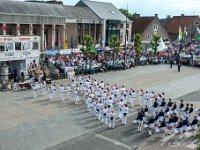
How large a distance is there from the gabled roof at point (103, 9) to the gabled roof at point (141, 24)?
26.8 feet

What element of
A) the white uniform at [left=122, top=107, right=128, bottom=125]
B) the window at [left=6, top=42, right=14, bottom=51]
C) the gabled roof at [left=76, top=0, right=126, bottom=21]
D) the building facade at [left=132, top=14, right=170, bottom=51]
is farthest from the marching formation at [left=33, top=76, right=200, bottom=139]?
the building facade at [left=132, top=14, right=170, bottom=51]

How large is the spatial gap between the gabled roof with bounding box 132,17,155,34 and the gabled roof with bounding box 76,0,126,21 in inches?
321

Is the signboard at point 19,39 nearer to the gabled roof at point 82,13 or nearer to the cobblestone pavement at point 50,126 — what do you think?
the cobblestone pavement at point 50,126

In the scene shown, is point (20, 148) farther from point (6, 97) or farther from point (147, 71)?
point (147, 71)

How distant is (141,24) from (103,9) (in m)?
12.8

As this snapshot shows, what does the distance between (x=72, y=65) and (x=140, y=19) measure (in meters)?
34.5

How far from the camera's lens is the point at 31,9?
140 ft

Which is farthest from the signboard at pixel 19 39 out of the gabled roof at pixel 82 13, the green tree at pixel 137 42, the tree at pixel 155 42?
the tree at pixel 155 42

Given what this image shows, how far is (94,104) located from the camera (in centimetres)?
2403

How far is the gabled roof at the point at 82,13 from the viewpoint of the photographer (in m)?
50.8

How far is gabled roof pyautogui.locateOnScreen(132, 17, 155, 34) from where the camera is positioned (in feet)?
222

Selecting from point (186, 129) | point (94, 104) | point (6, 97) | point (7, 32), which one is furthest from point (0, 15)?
point (186, 129)

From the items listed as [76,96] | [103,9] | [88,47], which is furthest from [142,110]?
[103,9]

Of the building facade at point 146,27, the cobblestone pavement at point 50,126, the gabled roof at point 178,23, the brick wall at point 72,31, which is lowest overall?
the cobblestone pavement at point 50,126
